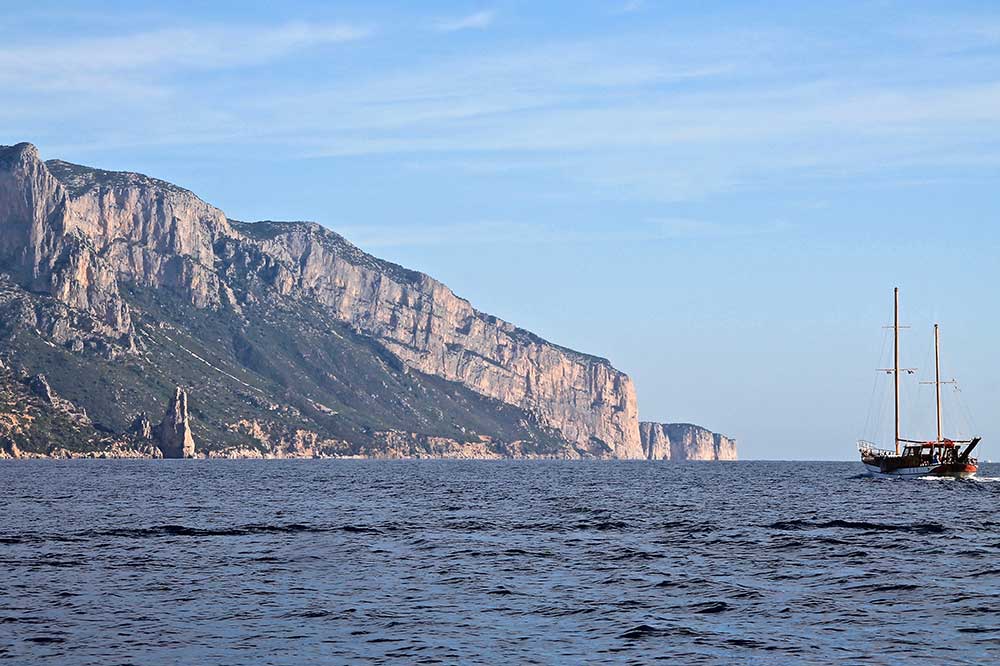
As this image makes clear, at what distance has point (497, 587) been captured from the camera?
50.6 m

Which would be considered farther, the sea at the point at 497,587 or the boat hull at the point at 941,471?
the boat hull at the point at 941,471

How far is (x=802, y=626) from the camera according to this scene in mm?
40938

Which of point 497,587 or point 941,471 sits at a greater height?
point 941,471

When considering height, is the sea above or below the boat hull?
below

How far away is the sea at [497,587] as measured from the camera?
3697cm

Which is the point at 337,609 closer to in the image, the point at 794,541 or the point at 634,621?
the point at 634,621

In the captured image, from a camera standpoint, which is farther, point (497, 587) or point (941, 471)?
point (941, 471)

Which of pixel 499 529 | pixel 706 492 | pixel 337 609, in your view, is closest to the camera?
pixel 337 609

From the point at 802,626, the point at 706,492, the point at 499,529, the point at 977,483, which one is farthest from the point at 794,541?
the point at 977,483

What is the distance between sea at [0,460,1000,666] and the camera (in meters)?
37.0

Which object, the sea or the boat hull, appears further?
the boat hull

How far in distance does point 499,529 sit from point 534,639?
42.6 metres

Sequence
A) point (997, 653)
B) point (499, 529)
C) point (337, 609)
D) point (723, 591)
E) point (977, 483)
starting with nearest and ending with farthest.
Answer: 1. point (997, 653)
2. point (337, 609)
3. point (723, 591)
4. point (499, 529)
5. point (977, 483)

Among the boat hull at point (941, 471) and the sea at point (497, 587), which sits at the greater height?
the boat hull at point (941, 471)
